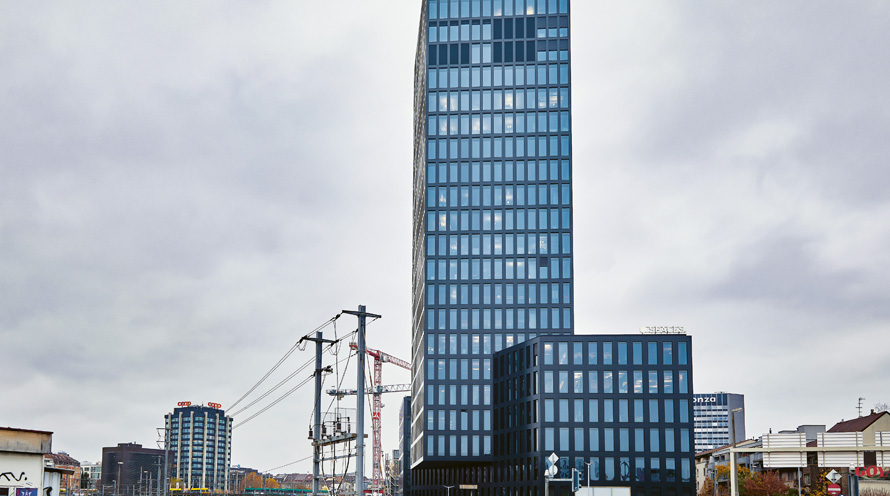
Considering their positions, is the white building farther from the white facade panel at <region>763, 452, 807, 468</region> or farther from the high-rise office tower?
the white facade panel at <region>763, 452, 807, 468</region>

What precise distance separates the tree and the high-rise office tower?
34.8 m

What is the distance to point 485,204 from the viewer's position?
14488cm

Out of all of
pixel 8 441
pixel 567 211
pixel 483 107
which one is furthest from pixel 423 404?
pixel 8 441

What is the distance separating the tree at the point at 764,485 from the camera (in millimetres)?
130000

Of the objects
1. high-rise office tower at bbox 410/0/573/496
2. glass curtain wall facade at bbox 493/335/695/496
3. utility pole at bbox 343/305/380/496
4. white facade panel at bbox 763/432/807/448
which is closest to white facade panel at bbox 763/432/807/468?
white facade panel at bbox 763/432/807/448

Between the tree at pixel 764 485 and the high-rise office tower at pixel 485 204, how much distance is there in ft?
114

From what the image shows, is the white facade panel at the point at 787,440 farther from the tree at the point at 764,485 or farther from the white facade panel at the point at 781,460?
the tree at the point at 764,485

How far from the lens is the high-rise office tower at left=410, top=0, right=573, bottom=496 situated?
461 ft

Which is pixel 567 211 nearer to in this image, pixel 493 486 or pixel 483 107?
pixel 483 107


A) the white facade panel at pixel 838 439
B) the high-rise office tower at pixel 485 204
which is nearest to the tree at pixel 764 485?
the white facade panel at pixel 838 439

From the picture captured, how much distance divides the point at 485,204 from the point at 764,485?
192 ft

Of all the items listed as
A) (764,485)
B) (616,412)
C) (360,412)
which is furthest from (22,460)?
(764,485)

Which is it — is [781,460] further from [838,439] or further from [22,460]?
[22,460]

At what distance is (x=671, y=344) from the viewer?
403 ft
